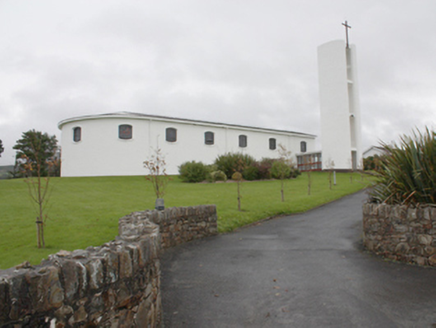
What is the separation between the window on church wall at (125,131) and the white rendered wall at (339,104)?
21.7 meters

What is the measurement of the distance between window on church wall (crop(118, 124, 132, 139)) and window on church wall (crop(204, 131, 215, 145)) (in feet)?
26.7

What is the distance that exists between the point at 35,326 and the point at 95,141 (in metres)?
30.8

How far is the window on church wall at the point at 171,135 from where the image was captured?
33438 millimetres

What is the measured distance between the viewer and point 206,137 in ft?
118

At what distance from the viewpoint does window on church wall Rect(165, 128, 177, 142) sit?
3344cm

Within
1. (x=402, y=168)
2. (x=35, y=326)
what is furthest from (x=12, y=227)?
(x=402, y=168)

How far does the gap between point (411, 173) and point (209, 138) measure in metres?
29.2

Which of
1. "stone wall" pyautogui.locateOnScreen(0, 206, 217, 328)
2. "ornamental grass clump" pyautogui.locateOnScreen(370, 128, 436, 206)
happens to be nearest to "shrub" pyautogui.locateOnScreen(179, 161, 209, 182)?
"ornamental grass clump" pyautogui.locateOnScreen(370, 128, 436, 206)

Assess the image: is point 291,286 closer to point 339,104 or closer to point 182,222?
point 182,222

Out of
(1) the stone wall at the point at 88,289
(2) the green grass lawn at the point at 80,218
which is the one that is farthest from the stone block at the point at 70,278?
(2) the green grass lawn at the point at 80,218

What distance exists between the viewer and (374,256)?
7.30m

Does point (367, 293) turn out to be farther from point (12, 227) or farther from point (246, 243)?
point (12, 227)

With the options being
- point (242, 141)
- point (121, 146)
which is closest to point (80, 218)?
point (121, 146)

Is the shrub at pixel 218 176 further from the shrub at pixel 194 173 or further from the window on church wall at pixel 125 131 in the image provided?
the window on church wall at pixel 125 131
